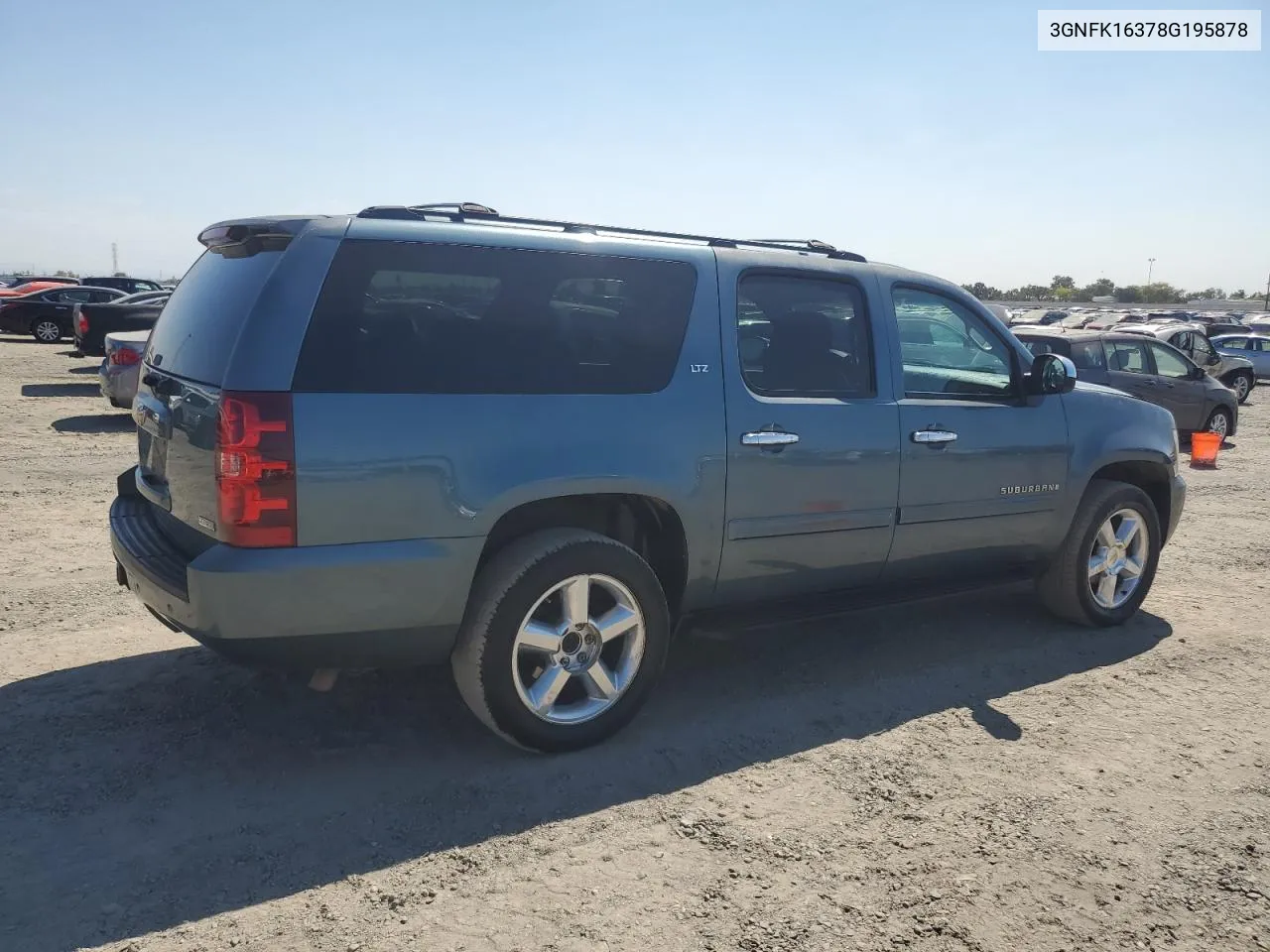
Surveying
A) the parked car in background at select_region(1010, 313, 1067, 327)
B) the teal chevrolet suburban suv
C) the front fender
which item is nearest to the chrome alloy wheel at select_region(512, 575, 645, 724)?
the teal chevrolet suburban suv

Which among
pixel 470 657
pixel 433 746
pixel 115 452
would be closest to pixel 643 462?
pixel 470 657

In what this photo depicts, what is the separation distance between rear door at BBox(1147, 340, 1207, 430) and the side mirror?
34.2ft

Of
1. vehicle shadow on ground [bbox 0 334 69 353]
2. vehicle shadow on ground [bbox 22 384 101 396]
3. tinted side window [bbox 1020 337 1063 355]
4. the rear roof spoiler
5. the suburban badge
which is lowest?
vehicle shadow on ground [bbox 22 384 101 396]

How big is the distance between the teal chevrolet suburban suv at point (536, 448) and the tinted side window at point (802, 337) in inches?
0.5

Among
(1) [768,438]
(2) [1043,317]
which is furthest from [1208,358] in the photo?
(2) [1043,317]

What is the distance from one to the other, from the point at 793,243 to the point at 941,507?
1441mm

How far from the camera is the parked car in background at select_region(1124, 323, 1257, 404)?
1903 centimetres

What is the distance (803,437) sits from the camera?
4.29m

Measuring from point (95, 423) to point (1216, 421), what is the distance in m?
15.2

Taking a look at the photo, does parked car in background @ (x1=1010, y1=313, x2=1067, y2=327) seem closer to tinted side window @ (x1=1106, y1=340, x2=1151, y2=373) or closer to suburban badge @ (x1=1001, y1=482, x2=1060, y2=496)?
tinted side window @ (x1=1106, y1=340, x2=1151, y2=373)

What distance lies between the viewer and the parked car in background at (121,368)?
11.4 meters

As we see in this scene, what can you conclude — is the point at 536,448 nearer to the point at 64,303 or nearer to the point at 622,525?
the point at 622,525

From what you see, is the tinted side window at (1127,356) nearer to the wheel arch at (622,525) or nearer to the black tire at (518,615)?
the wheel arch at (622,525)

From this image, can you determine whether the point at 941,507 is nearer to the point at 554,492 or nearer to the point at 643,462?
the point at 643,462
